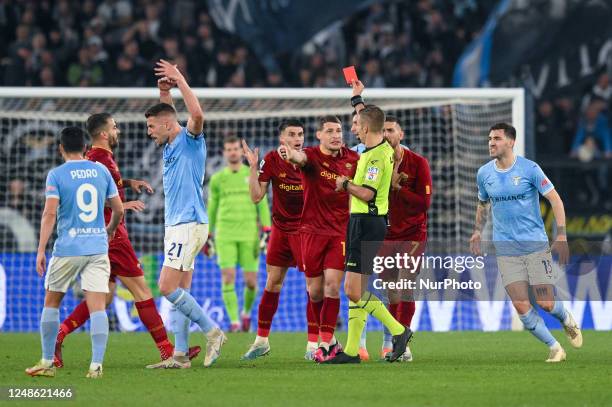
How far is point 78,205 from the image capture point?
351 inches

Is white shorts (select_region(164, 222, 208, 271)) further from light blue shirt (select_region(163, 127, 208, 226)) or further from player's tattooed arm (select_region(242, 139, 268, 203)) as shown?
player's tattooed arm (select_region(242, 139, 268, 203))

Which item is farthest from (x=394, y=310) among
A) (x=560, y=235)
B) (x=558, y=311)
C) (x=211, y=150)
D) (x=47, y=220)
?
(x=211, y=150)

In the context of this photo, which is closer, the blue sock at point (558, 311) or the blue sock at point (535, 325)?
the blue sock at point (535, 325)

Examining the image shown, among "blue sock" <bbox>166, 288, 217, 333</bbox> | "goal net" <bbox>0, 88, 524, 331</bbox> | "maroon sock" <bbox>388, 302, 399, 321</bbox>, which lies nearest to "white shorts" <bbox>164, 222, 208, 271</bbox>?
"blue sock" <bbox>166, 288, 217, 333</bbox>

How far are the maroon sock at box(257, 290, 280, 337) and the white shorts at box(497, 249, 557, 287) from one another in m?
2.25

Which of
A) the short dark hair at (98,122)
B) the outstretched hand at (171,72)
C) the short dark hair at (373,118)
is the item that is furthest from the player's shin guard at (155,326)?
the short dark hair at (373,118)

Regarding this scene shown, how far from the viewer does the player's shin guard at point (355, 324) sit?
1017cm

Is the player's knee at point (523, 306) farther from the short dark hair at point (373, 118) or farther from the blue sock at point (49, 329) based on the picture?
the blue sock at point (49, 329)

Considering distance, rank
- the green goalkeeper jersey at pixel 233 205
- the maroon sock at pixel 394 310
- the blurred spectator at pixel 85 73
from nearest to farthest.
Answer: the maroon sock at pixel 394 310
the green goalkeeper jersey at pixel 233 205
the blurred spectator at pixel 85 73

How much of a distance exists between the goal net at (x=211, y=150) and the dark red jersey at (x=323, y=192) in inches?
197

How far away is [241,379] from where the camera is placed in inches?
355

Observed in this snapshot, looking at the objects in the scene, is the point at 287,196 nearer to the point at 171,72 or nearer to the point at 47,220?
the point at 171,72

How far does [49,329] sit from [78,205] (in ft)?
3.26

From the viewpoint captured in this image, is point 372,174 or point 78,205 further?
point 372,174
